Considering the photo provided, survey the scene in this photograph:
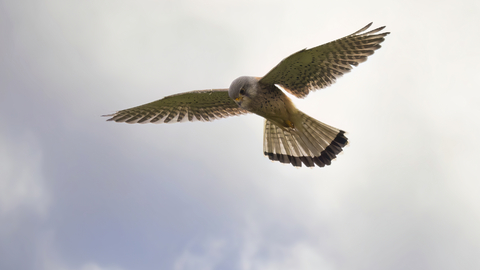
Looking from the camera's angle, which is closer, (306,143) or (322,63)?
(322,63)

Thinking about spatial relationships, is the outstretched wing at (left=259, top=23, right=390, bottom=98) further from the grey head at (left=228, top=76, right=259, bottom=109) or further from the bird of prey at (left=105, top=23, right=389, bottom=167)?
the grey head at (left=228, top=76, right=259, bottom=109)

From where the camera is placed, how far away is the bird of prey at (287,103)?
465cm

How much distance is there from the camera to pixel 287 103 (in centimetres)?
530

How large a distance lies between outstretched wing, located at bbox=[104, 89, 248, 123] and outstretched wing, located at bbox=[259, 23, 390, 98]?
1.14 m

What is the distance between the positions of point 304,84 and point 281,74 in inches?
17.0

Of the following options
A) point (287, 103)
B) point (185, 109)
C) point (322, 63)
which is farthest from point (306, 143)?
point (185, 109)

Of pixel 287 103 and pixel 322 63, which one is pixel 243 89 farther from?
pixel 322 63

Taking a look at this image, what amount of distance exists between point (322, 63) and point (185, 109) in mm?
2599

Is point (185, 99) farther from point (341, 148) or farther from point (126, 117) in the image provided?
point (341, 148)

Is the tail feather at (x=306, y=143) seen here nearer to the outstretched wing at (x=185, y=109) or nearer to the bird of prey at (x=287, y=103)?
the bird of prey at (x=287, y=103)

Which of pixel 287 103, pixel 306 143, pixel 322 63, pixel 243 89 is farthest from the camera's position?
pixel 306 143

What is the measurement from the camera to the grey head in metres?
4.97

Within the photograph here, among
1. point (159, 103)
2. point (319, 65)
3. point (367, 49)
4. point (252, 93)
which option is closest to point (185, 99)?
point (159, 103)

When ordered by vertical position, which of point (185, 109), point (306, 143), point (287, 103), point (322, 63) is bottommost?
point (306, 143)
